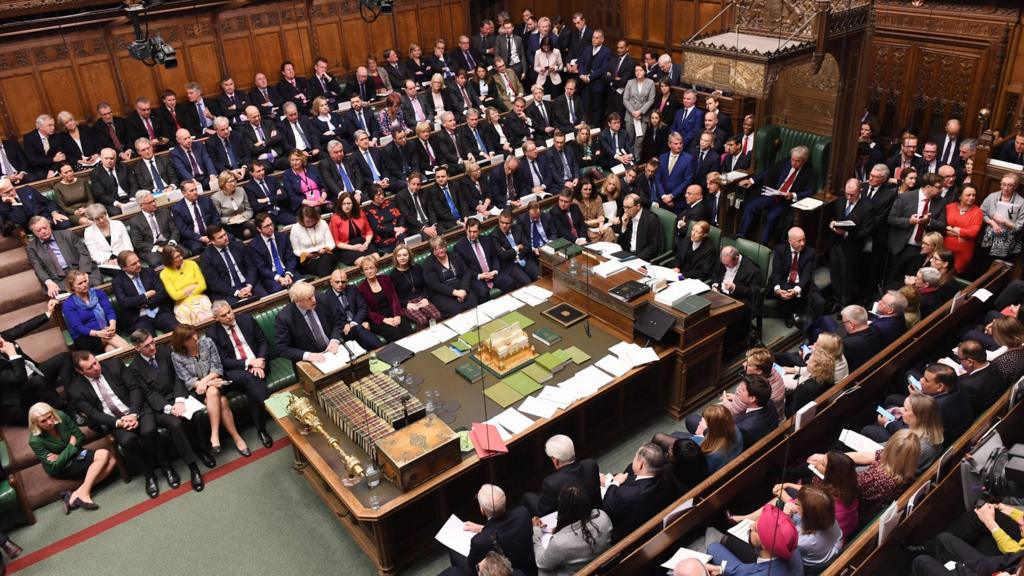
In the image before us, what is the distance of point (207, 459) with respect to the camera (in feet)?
18.1

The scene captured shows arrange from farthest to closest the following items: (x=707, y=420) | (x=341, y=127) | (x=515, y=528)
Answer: (x=341, y=127), (x=707, y=420), (x=515, y=528)

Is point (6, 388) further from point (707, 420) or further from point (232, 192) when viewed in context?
point (707, 420)

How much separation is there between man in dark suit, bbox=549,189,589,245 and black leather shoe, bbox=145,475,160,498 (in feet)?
12.8

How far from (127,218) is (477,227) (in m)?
3.07

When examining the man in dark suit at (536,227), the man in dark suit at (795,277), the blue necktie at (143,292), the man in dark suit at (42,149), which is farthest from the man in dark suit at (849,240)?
the man in dark suit at (42,149)

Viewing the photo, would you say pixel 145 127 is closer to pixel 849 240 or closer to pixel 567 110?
pixel 567 110

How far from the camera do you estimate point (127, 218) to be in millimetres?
6863

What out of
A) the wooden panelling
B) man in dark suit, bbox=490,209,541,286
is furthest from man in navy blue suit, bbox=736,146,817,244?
the wooden panelling

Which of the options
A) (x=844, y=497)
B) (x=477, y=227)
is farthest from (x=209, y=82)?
(x=844, y=497)

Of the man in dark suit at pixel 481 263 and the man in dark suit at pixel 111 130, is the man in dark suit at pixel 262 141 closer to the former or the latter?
the man in dark suit at pixel 111 130

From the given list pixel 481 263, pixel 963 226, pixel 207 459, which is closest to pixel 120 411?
pixel 207 459

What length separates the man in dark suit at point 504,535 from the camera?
11.8 ft

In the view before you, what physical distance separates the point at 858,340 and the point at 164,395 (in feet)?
15.4

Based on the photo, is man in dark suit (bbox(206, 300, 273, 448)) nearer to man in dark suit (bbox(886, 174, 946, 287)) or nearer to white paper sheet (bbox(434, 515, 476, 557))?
white paper sheet (bbox(434, 515, 476, 557))
